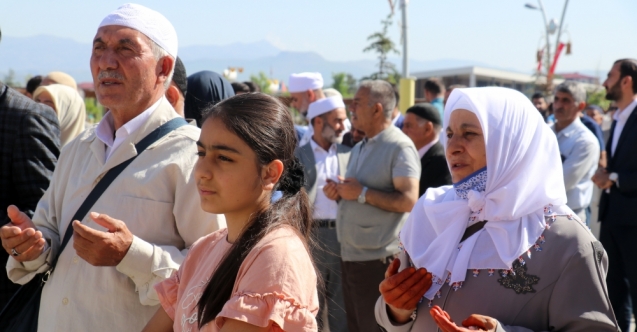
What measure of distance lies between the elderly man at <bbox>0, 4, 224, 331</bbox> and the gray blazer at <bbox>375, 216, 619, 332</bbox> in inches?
44.3

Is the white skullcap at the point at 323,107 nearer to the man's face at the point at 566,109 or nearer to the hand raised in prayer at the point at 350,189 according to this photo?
the hand raised in prayer at the point at 350,189

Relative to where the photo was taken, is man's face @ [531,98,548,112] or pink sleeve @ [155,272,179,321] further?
man's face @ [531,98,548,112]

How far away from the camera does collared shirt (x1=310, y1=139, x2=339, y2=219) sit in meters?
6.19

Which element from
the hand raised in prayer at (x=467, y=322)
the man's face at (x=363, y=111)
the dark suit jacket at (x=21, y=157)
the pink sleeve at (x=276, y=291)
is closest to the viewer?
the pink sleeve at (x=276, y=291)

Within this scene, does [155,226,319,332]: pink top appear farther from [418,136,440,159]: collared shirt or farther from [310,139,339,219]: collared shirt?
[418,136,440,159]: collared shirt

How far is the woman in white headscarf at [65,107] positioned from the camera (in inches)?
227

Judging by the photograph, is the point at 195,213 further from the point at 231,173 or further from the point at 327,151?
the point at 327,151

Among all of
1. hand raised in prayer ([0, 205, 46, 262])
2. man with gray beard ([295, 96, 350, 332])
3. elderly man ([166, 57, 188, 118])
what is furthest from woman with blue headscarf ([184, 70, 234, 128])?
man with gray beard ([295, 96, 350, 332])

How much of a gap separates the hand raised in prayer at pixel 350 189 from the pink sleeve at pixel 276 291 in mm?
3068

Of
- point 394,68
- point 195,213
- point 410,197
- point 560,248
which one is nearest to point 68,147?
point 195,213

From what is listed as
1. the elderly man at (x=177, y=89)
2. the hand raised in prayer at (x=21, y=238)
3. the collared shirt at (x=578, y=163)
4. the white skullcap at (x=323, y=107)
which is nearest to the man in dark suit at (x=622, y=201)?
the collared shirt at (x=578, y=163)

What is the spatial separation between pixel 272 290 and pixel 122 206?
1119mm

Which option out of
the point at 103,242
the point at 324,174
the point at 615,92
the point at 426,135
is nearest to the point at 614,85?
the point at 615,92

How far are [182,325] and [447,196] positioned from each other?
1.23 m
